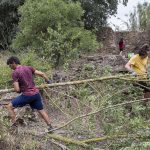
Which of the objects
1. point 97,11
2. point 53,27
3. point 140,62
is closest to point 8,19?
point 97,11

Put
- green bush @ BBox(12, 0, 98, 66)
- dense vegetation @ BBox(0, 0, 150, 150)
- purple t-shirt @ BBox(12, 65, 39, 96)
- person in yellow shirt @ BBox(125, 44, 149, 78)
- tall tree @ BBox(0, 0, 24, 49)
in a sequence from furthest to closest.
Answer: tall tree @ BBox(0, 0, 24, 49) < green bush @ BBox(12, 0, 98, 66) < person in yellow shirt @ BBox(125, 44, 149, 78) < purple t-shirt @ BBox(12, 65, 39, 96) < dense vegetation @ BBox(0, 0, 150, 150)

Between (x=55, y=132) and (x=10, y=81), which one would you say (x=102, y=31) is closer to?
(x=10, y=81)

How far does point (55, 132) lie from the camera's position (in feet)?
25.2

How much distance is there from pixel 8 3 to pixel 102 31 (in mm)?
5831

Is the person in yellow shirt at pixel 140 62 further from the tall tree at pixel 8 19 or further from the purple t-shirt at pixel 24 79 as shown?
the tall tree at pixel 8 19

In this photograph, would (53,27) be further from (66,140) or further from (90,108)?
(66,140)

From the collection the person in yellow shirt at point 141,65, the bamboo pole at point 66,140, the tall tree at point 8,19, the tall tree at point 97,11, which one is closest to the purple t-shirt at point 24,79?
the bamboo pole at point 66,140

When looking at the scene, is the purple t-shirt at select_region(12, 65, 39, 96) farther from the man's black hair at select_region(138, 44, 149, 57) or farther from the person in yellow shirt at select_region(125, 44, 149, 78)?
the man's black hair at select_region(138, 44, 149, 57)

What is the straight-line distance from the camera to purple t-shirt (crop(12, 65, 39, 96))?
24.6ft

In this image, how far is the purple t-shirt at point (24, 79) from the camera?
24.6 feet

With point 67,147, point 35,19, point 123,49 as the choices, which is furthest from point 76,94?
point 123,49

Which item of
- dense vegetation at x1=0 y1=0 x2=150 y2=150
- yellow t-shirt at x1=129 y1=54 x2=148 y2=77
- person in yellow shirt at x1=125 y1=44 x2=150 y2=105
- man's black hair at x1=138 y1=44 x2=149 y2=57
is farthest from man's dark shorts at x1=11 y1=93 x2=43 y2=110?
man's black hair at x1=138 y1=44 x2=149 y2=57

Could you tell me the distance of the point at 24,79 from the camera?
753 cm

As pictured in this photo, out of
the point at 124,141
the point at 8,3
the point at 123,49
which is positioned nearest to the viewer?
the point at 124,141
